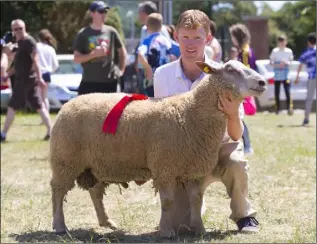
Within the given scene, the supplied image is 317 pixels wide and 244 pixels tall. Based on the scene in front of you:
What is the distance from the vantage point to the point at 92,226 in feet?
18.2

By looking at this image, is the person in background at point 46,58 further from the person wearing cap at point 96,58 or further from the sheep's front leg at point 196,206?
the sheep's front leg at point 196,206

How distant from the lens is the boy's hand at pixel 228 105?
4.64 metres

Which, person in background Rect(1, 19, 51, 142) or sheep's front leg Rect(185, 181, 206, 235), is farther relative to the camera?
person in background Rect(1, 19, 51, 142)

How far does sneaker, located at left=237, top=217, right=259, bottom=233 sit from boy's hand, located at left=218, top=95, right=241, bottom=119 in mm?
836

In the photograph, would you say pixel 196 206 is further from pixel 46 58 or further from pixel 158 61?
pixel 46 58

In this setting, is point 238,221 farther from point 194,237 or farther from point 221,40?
point 221,40

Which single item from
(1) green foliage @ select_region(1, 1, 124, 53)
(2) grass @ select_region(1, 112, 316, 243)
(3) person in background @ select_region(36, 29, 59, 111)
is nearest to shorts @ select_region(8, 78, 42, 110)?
(3) person in background @ select_region(36, 29, 59, 111)

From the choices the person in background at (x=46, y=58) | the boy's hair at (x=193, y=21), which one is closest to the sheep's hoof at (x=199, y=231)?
the boy's hair at (x=193, y=21)

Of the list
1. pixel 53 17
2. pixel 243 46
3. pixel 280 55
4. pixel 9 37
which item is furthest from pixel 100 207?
pixel 53 17

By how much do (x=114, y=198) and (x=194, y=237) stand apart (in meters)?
1.86

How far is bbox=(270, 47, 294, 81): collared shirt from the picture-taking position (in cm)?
1685

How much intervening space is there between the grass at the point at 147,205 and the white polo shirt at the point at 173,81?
2.76 ft

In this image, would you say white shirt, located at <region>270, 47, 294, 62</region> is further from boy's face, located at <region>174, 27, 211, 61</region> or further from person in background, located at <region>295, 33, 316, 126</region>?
boy's face, located at <region>174, 27, 211, 61</region>

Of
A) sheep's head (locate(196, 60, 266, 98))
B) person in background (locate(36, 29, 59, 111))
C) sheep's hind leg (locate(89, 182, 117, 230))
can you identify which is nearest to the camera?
sheep's head (locate(196, 60, 266, 98))
